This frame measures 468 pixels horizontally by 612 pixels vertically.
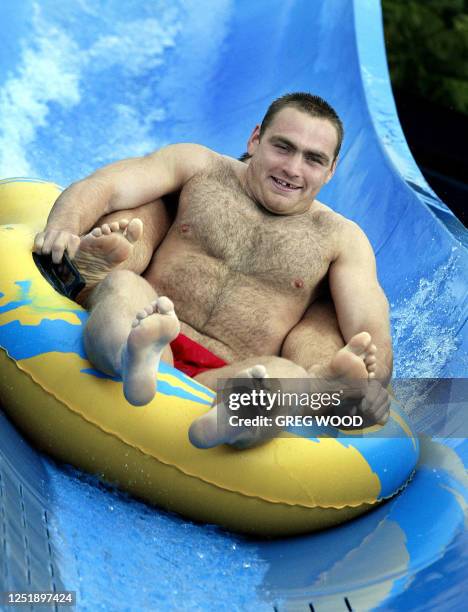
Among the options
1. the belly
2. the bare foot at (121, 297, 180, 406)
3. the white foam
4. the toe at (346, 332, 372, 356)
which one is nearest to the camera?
the bare foot at (121, 297, 180, 406)

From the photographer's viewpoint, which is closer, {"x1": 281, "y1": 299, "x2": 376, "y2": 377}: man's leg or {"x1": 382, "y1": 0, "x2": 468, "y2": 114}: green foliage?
{"x1": 281, "y1": 299, "x2": 376, "y2": 377}: man's leg

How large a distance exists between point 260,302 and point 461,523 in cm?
62

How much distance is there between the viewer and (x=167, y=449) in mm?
1793

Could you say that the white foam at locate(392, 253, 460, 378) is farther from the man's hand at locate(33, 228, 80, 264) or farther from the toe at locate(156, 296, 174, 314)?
the toe at locate(156, 296, 174, 314)

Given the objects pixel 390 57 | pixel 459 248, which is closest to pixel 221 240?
pixel 459 248

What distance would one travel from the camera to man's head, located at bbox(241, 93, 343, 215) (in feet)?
7.18

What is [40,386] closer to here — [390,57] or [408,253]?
[408,253]

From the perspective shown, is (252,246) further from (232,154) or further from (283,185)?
(232,154)

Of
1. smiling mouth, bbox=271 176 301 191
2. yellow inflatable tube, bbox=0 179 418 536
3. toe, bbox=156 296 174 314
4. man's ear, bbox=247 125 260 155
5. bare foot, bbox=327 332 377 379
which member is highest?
man's ear, bbox=247 125 260 155

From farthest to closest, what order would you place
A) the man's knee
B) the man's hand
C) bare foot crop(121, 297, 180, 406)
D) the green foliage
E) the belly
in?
the green foliage
the belly
the man's hand
the man's knee
bare foot crop(121, 297, 180, 406)

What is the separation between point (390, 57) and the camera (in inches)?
224

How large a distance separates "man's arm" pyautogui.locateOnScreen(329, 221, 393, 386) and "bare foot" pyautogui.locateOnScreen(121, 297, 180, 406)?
57 cm

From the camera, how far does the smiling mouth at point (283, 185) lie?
2.20 m

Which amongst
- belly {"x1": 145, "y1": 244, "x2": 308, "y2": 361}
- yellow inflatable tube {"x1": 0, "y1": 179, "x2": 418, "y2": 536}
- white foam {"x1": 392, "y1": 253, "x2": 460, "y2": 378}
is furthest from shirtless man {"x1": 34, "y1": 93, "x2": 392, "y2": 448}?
white foam {"x1": 392, "y1": 253, "x2": 460, "y2": 378}
